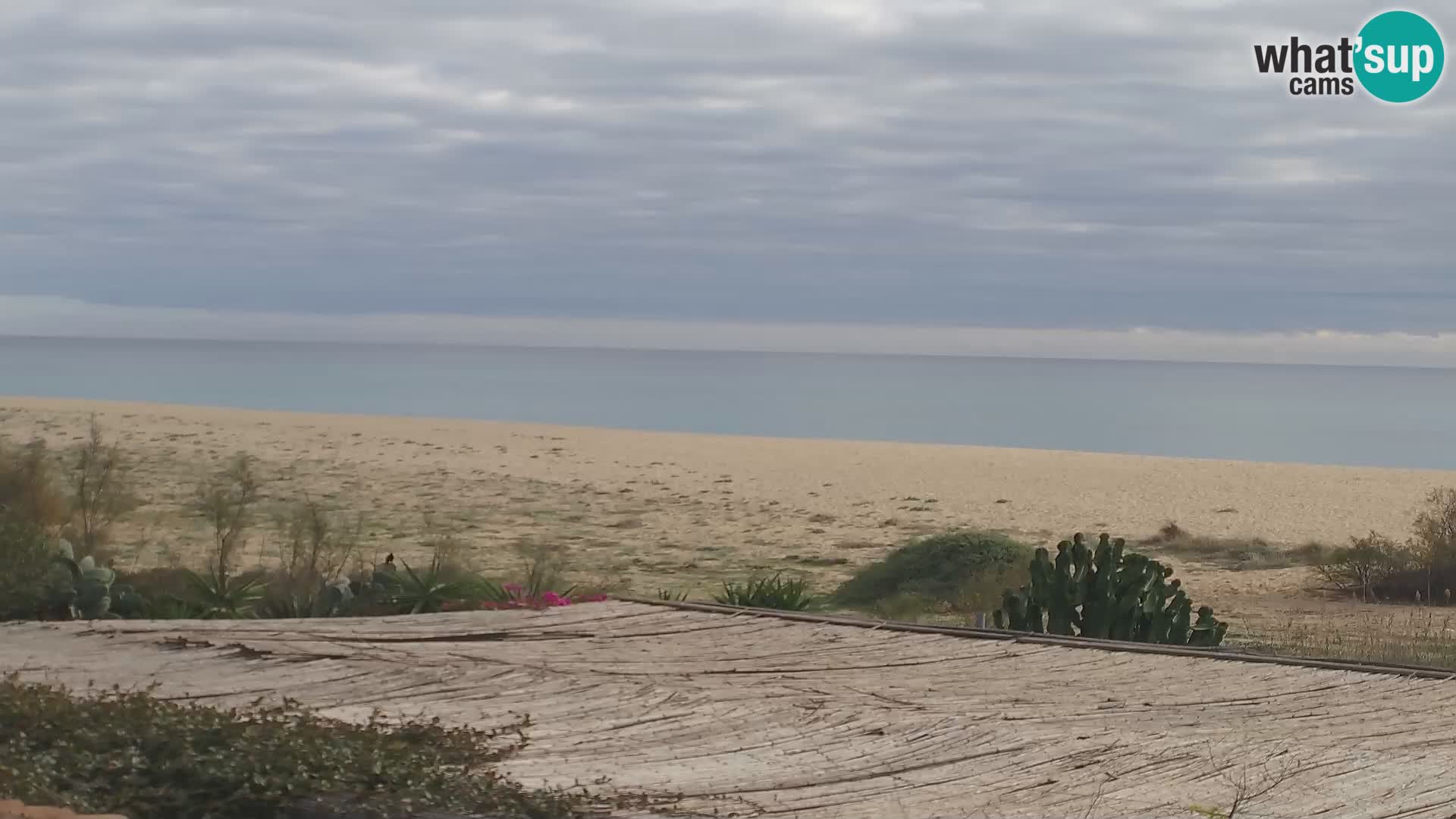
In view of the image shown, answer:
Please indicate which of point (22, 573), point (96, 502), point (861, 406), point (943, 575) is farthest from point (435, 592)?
point (861, 406)

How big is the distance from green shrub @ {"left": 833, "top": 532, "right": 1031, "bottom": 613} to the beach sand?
1.18m

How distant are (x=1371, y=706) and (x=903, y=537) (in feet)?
57.0

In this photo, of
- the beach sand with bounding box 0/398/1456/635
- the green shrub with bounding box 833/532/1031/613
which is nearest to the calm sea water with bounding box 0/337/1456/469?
the beach sand with bounding box 0/398/1456/635

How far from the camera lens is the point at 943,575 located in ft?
58.4

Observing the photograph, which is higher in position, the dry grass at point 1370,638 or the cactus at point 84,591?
the cactus at point 84,591

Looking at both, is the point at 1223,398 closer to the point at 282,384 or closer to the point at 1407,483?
the point at 282,384

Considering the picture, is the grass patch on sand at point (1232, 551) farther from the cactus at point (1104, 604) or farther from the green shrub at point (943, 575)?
the cactus at point (1104, 604)

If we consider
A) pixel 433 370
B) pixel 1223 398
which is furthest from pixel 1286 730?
pixel 433 370

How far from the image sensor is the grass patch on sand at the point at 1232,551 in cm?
2232

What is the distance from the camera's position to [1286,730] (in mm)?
6863

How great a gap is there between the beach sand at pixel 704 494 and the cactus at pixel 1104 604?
6563 mm

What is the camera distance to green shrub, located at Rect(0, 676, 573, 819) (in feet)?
17.2

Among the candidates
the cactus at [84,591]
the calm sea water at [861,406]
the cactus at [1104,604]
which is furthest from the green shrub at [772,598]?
the calm sea water at [861,406]

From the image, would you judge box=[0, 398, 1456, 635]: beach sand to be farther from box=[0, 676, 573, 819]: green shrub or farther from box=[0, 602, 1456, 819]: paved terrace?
box=[0, 676, 573, 819]: green shrub
